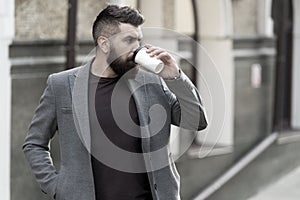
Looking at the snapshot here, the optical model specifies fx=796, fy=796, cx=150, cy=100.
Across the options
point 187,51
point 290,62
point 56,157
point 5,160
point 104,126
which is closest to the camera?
point 104,126

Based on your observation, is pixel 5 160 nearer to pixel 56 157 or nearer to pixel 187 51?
pixel 56 157

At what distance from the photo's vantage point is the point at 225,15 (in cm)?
1008

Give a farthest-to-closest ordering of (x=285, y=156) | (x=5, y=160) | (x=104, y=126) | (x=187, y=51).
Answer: (x=285, y=156)
(x=187, y=51)
(x=5, y=160)
(x=104, y=126)

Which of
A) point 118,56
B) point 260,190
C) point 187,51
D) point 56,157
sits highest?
Result: point 118,56

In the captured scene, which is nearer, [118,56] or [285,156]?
[118,56]

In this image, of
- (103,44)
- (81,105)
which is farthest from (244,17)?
(81,105)

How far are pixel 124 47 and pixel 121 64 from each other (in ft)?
0.26

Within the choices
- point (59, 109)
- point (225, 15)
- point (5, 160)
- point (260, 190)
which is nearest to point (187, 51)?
point (225, 15)

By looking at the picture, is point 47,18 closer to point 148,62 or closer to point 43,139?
point 43,139

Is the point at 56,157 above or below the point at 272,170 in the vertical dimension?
above

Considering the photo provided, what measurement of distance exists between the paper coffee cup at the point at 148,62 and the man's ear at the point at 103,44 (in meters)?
0.24

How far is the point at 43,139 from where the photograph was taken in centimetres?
373

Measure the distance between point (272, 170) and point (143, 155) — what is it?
25.4 feet

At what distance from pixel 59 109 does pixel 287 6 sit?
8.80 m
